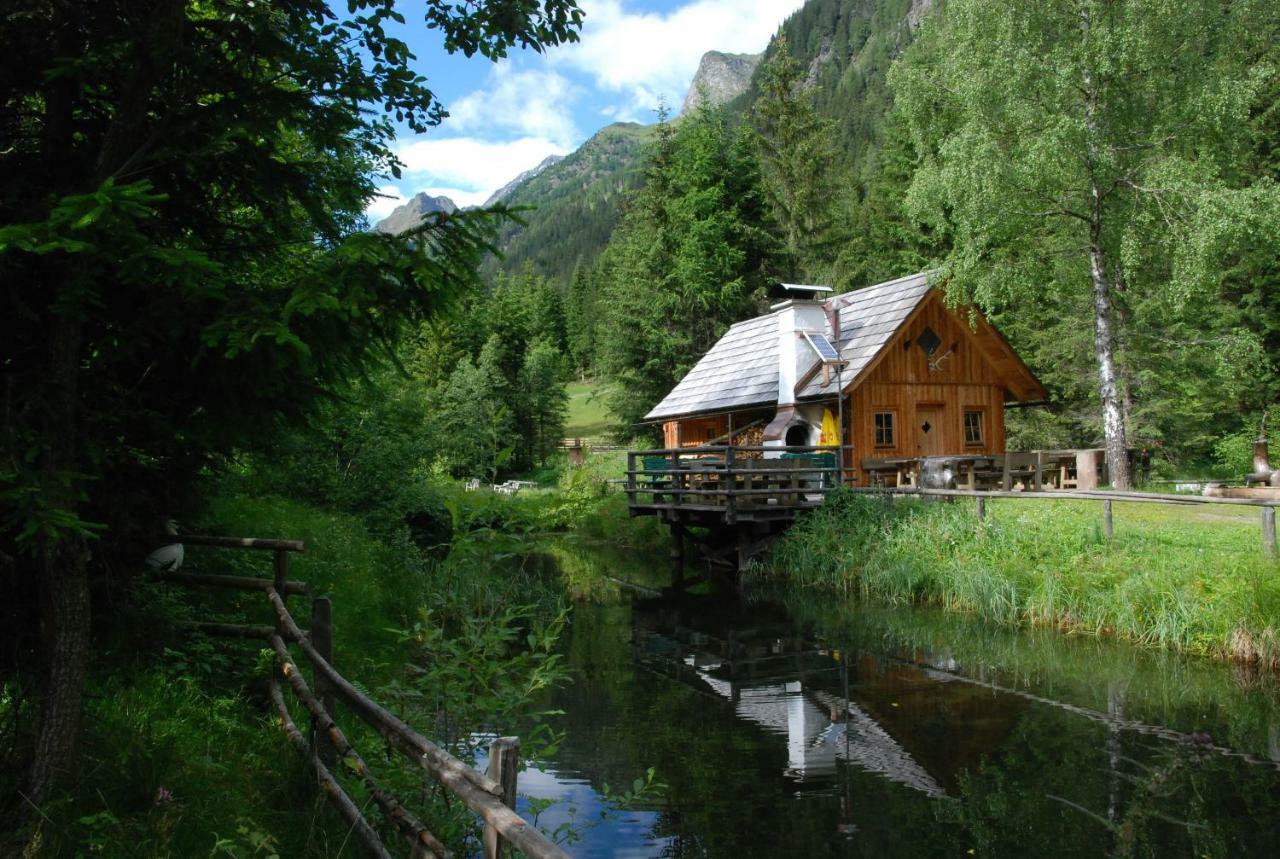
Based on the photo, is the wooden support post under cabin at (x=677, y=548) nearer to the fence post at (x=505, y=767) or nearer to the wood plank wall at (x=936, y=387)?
the wood plank wall at (x=936, y=387)

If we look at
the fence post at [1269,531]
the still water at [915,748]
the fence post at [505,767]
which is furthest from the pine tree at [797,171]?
the fence post at [505,767]

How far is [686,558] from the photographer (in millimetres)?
20641

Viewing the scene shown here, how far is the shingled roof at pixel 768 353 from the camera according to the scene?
66.6 feet

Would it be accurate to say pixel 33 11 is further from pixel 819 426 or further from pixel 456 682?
pixel 819 426

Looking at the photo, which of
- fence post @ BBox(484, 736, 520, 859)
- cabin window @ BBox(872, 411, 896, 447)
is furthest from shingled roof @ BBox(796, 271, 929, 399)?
fence post @ BBox(484, 736, 520, 859)

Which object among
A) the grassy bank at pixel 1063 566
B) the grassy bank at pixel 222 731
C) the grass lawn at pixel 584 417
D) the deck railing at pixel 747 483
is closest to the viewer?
the grassy bank at pixel 222 731

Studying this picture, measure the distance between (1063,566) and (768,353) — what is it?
1256 cm

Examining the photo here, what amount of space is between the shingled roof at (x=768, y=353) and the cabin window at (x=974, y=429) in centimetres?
335

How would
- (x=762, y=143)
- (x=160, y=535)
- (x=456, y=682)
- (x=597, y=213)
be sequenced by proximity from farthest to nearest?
1. (x=597, y=213)
2. (x=762, y=143)
3. (x=160, y=535)
4. (x=456, y=682)

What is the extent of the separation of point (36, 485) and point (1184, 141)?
68.6ft

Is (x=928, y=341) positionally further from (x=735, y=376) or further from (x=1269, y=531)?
(x=1269, y=531)

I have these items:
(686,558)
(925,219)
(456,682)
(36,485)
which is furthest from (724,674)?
(925,219)

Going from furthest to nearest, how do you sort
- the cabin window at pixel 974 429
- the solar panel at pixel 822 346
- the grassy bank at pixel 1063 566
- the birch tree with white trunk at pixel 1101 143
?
1. the cabin window at pixel 974 429
2. the solar panel at pixel 822 346
3. the birch tree with white trunk at pixel 1101 143
4. the grassy bank at pixel 1063 566

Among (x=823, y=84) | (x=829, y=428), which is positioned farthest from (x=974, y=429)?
(x=823, y=84)
